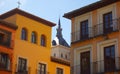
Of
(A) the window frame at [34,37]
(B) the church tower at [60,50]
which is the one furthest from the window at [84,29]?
(B) the church tower at [60,50]

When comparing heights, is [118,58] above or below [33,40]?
below

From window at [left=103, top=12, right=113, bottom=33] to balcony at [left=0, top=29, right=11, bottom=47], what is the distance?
36.5ft

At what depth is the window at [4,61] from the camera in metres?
34.8

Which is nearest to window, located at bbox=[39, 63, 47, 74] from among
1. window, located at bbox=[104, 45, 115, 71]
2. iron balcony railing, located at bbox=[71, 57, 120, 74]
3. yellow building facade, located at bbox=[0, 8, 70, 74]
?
yellow building facade, located at bbox=[0, 8, 70, 74]

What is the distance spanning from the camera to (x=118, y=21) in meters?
28.9

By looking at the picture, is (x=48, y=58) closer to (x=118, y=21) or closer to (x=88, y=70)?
(x=88, y=70)

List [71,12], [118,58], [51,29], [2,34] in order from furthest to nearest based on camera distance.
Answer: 1. [51,29]
2. [2,34]
3. [71,12]
4. [118,58]

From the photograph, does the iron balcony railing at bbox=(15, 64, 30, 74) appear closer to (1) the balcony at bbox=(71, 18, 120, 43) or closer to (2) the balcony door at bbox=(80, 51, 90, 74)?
(1) the balcony at bbox=(71, 18, 120, 43)

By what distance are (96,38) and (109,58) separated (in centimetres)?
257

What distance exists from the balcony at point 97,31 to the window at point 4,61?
7.73 metres

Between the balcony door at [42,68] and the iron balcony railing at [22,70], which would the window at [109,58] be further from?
the balcony door at [42,68]

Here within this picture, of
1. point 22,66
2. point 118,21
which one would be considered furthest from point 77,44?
point 22,66

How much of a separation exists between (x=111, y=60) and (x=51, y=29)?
14.6 meters

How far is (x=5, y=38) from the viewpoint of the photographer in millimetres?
35656
